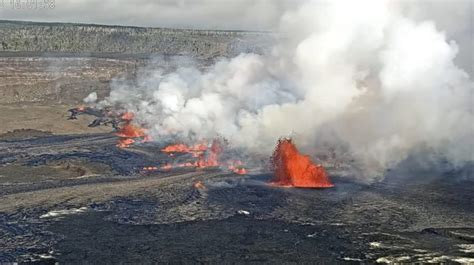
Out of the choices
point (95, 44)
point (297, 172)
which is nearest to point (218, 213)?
point (297, 172)

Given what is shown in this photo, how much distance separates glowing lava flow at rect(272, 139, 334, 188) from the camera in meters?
36.3

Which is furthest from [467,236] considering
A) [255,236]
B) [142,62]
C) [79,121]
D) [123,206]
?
[142,62]

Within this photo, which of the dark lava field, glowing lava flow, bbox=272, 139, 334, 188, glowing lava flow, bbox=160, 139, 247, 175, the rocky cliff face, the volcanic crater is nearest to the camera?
the dark lava field

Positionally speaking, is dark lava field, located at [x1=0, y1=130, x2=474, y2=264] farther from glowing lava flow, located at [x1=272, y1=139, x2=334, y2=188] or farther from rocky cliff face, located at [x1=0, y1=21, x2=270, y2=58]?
rocky cliff face, located at [x1=0, y1=21, x2=270, y2=58]

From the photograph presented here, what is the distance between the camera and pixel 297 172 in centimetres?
3703

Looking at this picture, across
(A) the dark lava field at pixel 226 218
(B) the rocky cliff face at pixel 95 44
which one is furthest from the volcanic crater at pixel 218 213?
(B) the rocky cliff face at pixel 95 44

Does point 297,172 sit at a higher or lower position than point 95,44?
lower

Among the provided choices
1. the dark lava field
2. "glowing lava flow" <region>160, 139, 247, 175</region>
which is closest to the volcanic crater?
the dark lava field

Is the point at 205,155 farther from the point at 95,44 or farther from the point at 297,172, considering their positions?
the point at 95,44

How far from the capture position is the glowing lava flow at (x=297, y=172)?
3631cm

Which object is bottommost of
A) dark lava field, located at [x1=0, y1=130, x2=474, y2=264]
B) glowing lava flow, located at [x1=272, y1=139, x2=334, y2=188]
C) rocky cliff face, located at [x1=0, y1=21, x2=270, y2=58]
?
dark lava field, located at [x1=0, y1=130, x2=474, y2=264]

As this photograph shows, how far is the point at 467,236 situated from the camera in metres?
24.7

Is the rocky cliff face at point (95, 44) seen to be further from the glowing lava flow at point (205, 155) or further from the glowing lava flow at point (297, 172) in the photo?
the glowing lava flow at point (297, 172)

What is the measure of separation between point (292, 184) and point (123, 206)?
37.1 ft
